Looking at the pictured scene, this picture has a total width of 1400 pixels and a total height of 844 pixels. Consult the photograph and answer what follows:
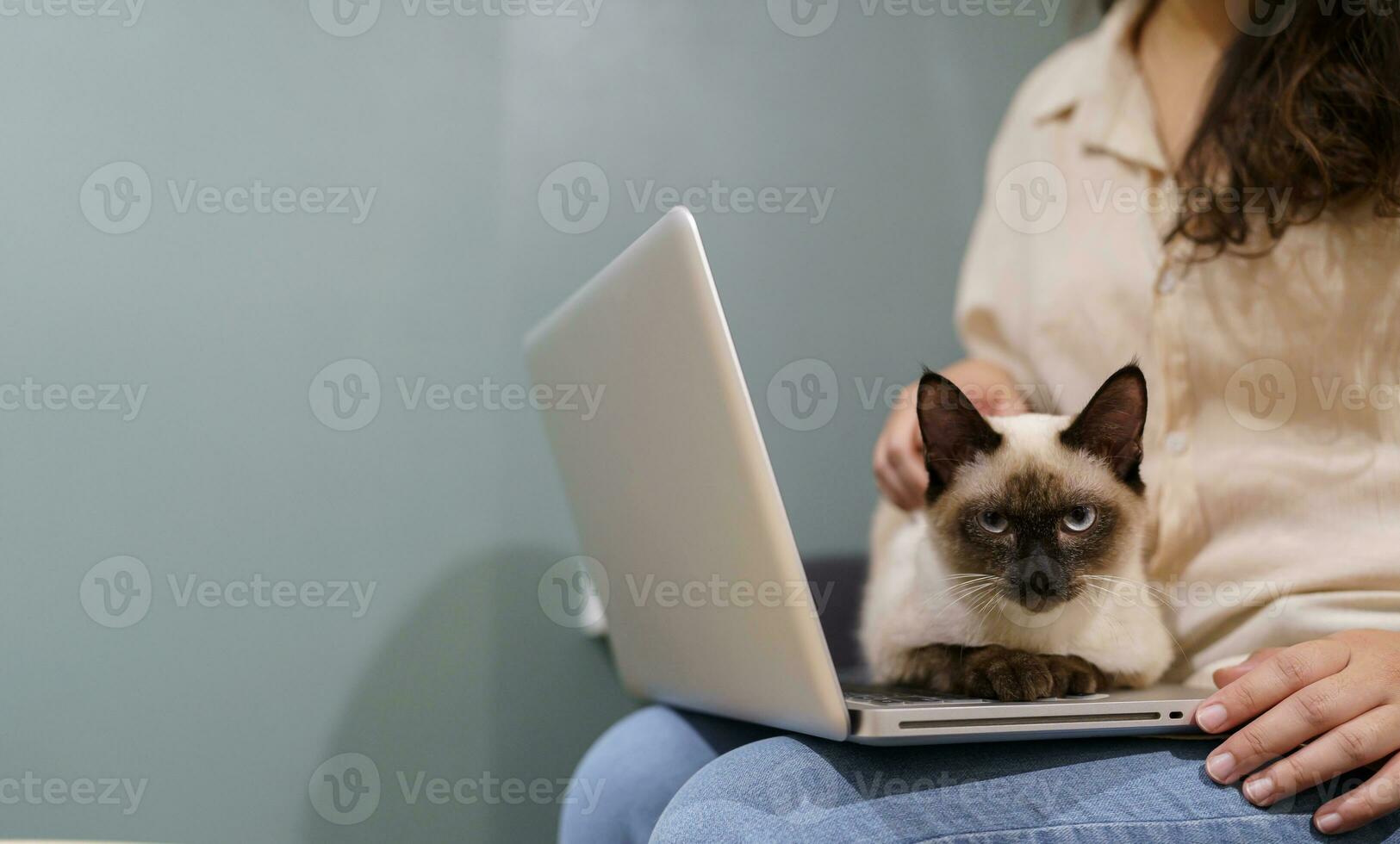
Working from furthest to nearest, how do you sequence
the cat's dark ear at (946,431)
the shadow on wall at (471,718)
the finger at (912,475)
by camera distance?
the shadow on wall at (471,718) < the finger at (912,475) < the cat's dark ear at (946,431)

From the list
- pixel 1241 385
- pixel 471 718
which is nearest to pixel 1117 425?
pixel 1241 385

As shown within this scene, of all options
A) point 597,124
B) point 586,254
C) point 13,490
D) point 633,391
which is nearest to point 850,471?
point 586,254


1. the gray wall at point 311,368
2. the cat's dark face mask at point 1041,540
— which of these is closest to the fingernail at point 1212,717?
the cat's dark face mask at point 1041,540

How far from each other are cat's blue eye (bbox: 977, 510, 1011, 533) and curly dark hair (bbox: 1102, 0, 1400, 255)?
17.3 inches

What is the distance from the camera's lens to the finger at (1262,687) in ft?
2.39

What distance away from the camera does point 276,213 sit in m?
1.42

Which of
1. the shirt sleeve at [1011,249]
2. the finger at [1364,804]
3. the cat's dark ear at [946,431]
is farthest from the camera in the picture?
the shirt sleeve at [1011,249]

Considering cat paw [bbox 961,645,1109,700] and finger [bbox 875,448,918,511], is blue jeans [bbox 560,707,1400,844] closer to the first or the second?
cat paw [bbox 961,645,1109,700]

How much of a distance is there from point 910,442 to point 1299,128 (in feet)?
1.60

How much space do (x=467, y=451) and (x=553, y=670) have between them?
36cm

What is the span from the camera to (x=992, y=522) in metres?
0.81

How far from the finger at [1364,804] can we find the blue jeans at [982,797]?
1cm

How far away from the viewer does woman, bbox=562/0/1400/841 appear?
712 millimetres

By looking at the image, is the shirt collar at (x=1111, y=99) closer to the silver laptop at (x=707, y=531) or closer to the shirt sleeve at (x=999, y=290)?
the shirt sleeve at (x=999, y=290)
